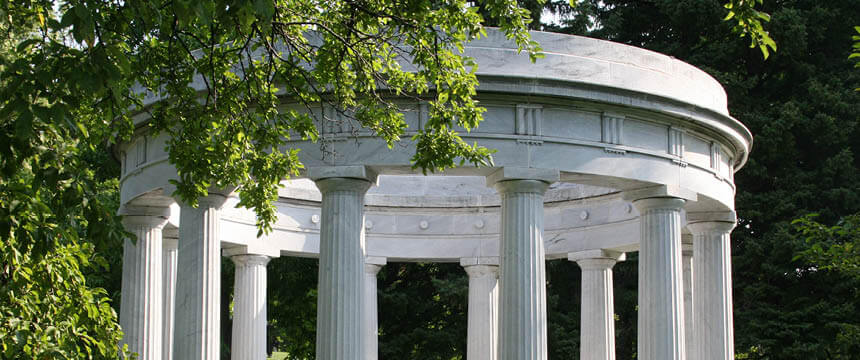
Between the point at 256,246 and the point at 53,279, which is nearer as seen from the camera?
the point at 53,279

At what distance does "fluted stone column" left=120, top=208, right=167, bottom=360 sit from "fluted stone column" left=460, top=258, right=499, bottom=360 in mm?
19787

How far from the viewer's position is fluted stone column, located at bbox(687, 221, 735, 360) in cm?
4750

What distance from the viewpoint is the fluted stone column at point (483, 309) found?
60.3 m

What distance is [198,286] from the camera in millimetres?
41688

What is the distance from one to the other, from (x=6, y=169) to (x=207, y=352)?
23.4 metres

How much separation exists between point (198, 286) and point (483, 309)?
892 inches

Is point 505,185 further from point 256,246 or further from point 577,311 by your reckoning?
point 577,311

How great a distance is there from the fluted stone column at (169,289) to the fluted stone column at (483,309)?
55.2 ft

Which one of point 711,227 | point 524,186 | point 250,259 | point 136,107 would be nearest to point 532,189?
point 524,186

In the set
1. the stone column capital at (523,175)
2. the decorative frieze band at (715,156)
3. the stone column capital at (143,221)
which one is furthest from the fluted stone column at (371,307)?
the decorative frieze band at (715,156)

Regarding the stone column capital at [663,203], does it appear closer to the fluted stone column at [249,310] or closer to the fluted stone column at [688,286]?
the fluted stone column at [688,286]

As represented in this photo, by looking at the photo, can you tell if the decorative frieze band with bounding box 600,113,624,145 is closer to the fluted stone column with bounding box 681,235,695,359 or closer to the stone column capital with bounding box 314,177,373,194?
the stone column capital with bounding box 314,177,373,194

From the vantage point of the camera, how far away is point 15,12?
2220 centimetres

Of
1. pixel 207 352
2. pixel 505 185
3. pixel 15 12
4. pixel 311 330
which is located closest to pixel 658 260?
pixel 505 185
